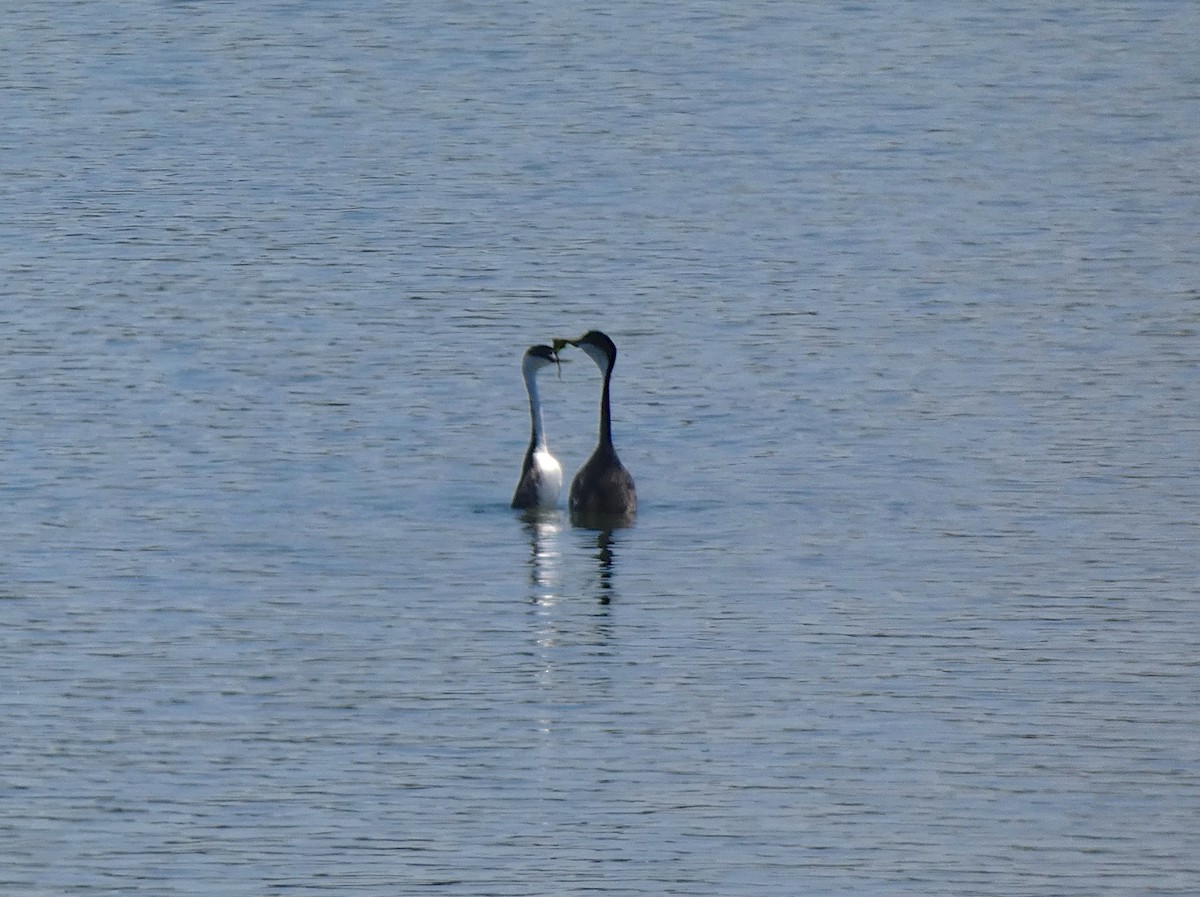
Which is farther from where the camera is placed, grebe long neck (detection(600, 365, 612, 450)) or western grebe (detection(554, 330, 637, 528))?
grebe long neck (detection(600, 365, 612, 450))

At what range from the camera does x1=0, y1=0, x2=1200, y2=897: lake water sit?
12391 mm

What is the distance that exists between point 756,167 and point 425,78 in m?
8.89

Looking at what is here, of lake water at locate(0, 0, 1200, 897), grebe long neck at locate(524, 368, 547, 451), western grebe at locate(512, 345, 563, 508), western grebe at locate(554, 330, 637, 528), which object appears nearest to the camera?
lake water at locate(0, 0, 1200, 897)

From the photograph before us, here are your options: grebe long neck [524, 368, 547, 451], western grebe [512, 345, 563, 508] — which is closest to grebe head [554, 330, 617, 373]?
grebe long neck [524, 368, 547, 451]

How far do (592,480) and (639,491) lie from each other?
2.94ft

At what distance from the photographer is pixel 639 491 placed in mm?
19547

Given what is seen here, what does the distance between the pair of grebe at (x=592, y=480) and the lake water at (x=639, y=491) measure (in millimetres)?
336

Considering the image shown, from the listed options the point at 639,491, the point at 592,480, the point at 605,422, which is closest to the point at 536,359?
the point at 605,422

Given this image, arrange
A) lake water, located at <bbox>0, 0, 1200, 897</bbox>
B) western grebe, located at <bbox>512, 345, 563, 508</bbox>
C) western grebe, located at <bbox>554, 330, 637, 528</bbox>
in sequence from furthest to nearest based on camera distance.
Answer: western grebe, located at <bbox>512, 345, 563, 508</bbox>, western grebe, located at <bbox>554, 330, 637, 528</bbox>, lake water, located at <bbox>0, 0, 1200, 897</bbox>

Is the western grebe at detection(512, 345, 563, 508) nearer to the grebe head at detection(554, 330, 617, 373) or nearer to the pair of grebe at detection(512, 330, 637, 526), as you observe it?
the pair of grebe at detection(512, 330, 637, 526)

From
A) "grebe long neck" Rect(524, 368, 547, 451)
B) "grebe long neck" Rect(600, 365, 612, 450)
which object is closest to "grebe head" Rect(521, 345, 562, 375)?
"grebe long neck" Rect(524, 368, 547, 451)

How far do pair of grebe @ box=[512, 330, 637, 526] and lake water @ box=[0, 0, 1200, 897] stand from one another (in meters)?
0.34

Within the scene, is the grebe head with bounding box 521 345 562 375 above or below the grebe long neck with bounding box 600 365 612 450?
above

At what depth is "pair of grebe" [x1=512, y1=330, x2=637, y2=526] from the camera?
733 inches
